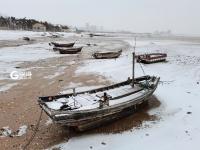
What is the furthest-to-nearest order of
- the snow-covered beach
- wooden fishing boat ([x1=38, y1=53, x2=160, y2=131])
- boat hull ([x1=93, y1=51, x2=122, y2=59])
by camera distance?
boat hull ([x1=93, y1=51, x2=122, y2=59]) < wooden fishing boat ([x1=38, y1=53, x2=160, y2=131]) < the snow-covered beach

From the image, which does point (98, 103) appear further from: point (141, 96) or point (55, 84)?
point (55, 84)

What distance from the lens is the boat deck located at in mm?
11906

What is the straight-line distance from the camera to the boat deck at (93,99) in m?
11.9

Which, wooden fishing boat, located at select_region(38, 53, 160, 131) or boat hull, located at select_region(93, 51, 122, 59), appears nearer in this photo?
wooden fishing boat, located at select_region(38, 53, 160, 131)

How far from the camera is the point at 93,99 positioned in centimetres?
1283

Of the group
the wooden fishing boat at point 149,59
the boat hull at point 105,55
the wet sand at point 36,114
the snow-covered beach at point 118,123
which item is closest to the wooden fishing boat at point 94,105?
the wet sand at point 36,114

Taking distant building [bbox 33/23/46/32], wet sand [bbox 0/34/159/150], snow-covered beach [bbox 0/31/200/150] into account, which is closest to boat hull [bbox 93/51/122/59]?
snow-covered beach [bbox 0/31/200/150]

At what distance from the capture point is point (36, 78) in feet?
71.3

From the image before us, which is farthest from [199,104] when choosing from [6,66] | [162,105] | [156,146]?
[6,66]
